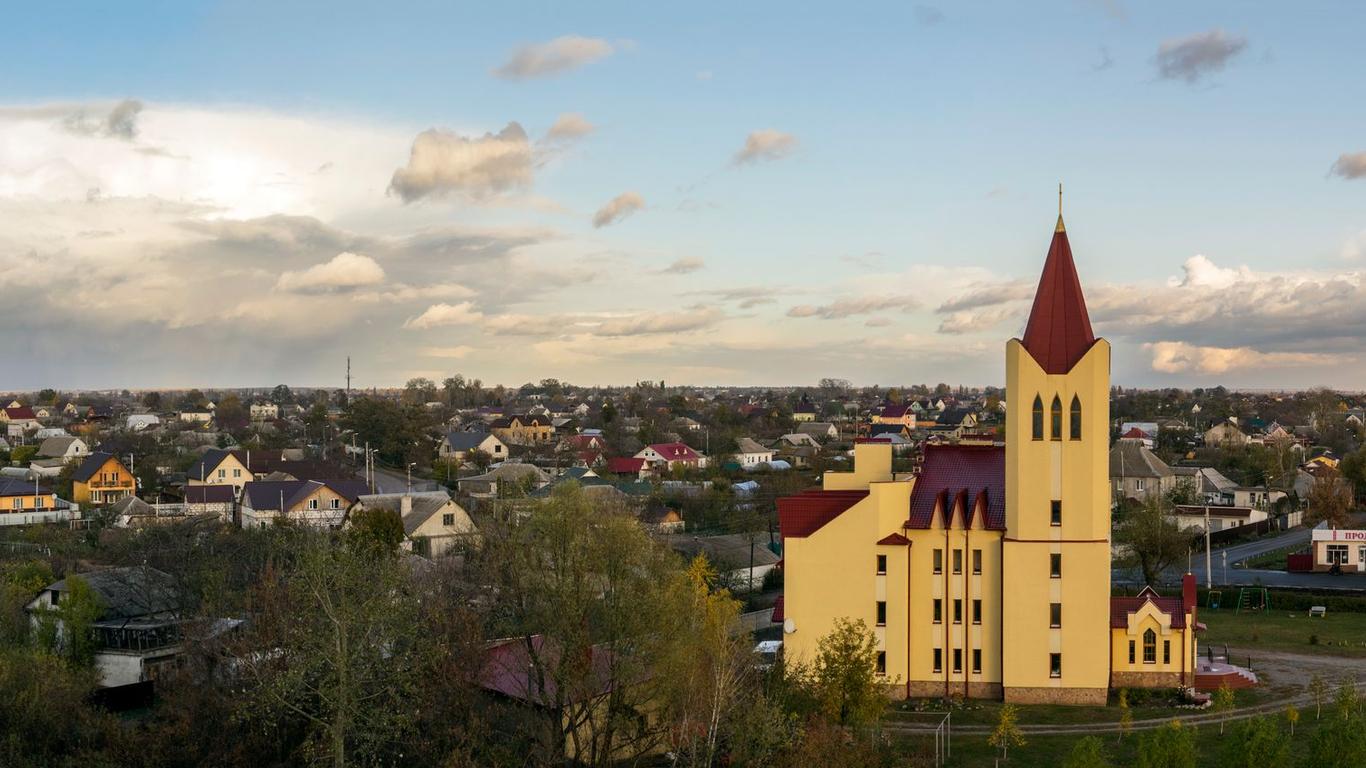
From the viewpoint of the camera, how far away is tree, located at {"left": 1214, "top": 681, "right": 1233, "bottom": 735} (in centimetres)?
3122

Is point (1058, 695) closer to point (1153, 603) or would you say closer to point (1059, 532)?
point (1153, 603)

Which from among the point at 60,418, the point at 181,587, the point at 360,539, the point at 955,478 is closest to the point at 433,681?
the point at 360,539

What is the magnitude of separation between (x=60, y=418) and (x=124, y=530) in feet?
402

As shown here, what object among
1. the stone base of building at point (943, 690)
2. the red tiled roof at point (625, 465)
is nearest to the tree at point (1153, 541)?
the stone base of building at point (943, 690)

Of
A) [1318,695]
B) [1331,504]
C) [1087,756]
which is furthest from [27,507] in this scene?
[1331,504]

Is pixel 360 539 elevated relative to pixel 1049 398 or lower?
lower

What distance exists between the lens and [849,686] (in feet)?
98.2

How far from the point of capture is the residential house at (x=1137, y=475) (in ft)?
277

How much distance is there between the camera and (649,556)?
29422 millimetres

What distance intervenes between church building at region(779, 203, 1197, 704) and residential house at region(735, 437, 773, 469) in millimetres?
73042

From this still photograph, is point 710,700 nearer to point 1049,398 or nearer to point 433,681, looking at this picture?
point 433,681

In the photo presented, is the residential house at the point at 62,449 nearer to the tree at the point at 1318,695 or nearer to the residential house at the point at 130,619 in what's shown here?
the residential house at the point at 130,619

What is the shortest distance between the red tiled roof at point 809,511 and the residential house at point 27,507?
56212mm

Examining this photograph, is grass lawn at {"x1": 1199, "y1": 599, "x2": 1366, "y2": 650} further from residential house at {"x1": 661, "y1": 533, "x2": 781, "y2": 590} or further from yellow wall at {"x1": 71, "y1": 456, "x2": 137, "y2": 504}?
yellow wall at {"x1": 71, "y1": 456, "x2": 137, "y2": 504}
